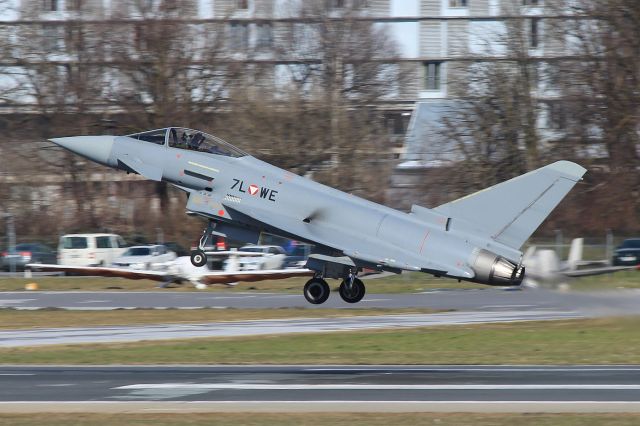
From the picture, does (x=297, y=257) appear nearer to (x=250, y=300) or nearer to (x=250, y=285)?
(x=250, y=285)

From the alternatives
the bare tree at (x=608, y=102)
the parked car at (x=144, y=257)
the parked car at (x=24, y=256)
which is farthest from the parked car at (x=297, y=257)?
the bare tree at (x=608, y=102)

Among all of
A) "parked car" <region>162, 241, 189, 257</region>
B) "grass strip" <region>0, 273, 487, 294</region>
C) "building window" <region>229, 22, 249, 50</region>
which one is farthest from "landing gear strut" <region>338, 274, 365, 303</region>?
"building window" <region>229, 22, 249, 50</region>

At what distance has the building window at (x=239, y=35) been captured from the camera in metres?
75.2

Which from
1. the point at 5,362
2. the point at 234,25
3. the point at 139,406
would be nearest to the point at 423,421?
the point at 139,406

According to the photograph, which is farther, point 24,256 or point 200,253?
point 24,256

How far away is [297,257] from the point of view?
5716cm

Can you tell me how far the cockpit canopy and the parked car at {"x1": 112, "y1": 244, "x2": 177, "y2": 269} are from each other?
94.7ft

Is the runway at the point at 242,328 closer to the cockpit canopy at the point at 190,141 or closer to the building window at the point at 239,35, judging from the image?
the cockpit canopy at the point at 190,141

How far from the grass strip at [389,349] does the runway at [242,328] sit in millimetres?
1169

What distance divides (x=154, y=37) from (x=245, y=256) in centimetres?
1762

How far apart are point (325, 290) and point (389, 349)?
7134mm

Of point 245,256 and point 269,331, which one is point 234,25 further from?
point 269,331

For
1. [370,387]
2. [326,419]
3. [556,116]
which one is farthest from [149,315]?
[556,116]

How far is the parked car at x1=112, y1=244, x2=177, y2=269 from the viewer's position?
56.0 metres
